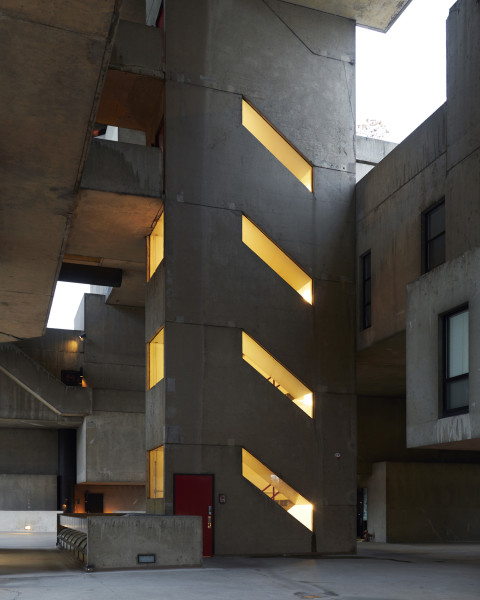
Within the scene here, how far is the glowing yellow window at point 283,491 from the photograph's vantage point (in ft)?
65.9

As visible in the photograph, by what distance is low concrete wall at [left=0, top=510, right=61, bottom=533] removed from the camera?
36.2m

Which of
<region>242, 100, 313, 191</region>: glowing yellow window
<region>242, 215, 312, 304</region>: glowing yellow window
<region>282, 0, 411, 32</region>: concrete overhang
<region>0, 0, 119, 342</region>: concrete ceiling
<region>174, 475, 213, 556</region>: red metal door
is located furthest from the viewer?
<region>282, 0, 411, 32</region>: concrete overhang

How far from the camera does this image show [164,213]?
19719mm

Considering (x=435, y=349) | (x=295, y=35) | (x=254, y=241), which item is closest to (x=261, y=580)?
(x=435, y=349)

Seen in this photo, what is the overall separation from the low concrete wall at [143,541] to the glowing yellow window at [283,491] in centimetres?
456

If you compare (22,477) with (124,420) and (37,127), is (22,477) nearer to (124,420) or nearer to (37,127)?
(124,420)

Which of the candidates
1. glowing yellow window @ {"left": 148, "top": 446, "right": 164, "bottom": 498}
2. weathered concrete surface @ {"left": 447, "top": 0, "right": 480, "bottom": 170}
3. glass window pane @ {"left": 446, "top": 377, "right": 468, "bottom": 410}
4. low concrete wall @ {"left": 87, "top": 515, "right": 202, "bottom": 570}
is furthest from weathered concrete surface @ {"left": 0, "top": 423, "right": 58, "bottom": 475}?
glass window pane @ {"left": 446, "top": 377, "right": 468, "bottom": 410}

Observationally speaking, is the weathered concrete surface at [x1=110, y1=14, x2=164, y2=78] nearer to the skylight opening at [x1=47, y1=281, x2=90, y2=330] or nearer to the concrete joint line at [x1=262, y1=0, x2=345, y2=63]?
the concrete joint line at [x1=262, y1=0, x2=345, y2=63]

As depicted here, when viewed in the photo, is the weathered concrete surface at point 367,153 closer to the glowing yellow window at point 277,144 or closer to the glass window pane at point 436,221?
the glowing yellow window at point 277,144

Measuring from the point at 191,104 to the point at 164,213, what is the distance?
316cm

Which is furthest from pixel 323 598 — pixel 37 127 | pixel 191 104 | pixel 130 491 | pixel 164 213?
pixel 130 491

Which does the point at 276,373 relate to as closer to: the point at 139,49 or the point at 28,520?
the point at 139,49

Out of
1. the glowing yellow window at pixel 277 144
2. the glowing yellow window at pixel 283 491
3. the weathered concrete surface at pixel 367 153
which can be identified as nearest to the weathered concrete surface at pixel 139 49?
the glowing yellow window at pixel 277 144

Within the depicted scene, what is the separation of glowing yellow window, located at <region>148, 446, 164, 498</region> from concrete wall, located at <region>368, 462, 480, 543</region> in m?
10.6
